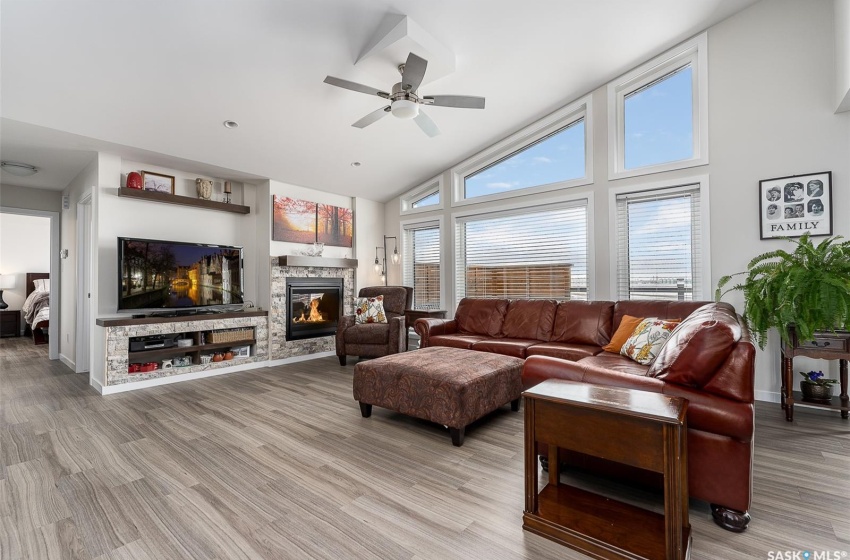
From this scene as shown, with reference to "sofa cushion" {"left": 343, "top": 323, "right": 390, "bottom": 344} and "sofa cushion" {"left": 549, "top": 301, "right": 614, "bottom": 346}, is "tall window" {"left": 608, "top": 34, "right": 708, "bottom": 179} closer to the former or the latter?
"sofa cushion" {"left": 549, "top": 301, "right": 614, "bottom": 346}

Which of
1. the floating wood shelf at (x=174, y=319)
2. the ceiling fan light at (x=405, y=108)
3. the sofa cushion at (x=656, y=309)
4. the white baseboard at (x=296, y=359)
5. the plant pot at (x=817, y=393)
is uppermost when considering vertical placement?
the ceiling fan light at (x=405, y=108)

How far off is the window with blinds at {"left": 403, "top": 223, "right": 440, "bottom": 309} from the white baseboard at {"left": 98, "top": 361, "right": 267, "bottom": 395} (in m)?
2.55

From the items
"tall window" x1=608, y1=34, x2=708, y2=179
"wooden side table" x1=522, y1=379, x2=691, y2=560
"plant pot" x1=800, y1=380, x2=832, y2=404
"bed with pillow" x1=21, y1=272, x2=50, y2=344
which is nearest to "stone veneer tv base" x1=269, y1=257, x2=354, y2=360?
"tall window" x1=608, y1=34, x2=708, y2=179

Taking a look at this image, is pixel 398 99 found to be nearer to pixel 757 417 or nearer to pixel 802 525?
pixel 802 525

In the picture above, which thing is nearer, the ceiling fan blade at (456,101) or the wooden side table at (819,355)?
the wooden side table at (819,355)

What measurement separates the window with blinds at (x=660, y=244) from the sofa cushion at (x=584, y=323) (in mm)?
517

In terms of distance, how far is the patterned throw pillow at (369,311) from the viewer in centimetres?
533

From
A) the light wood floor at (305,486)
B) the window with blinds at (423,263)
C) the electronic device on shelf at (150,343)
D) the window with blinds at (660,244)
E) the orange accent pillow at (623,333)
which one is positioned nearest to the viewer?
the light wood floor at (305,486)

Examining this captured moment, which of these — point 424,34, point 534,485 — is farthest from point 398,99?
point 534,485

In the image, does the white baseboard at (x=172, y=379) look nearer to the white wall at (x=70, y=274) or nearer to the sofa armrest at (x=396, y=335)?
the white wall at (x=70, y=274)

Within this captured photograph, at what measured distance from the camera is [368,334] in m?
5.04

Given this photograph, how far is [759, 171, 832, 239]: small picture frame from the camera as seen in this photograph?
3301 mm

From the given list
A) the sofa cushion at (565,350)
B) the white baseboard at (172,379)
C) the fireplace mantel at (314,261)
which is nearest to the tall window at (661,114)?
the sofa cushion at (565,350)

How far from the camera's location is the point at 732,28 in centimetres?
371
